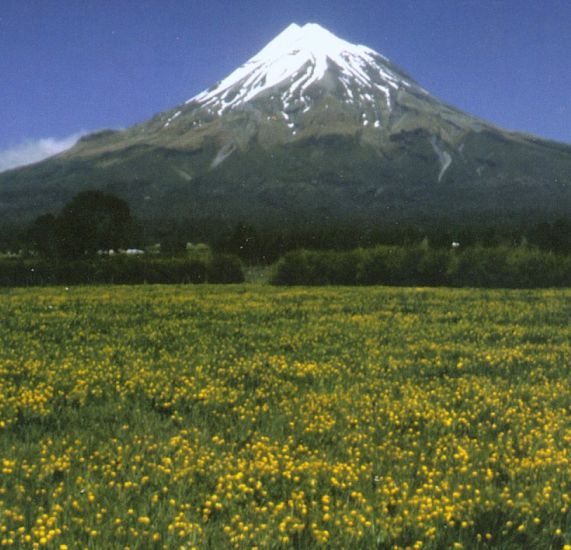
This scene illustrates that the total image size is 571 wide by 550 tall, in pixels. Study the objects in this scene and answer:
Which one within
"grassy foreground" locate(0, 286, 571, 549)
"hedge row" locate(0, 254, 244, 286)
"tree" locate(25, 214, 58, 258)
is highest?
"tree" locate(25, 214, 58, 258)

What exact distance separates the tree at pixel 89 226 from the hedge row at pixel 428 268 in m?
39.8

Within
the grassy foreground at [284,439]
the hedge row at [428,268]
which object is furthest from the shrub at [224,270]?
the grassy foreground at [284,439]

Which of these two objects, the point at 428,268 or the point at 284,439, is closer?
the point at 284,439

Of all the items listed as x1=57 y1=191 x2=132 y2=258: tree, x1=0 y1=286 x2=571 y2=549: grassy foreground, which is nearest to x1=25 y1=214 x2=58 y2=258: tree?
x1=57 y1=191 x2=132 y2=258: tree

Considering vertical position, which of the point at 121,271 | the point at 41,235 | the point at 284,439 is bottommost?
the point at 284,439

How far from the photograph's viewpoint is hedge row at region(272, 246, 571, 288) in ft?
128

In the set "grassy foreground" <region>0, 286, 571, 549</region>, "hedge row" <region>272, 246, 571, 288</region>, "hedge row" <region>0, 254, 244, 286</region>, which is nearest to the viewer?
"grassy foreground" <region>0, 286, 571, 549</region>

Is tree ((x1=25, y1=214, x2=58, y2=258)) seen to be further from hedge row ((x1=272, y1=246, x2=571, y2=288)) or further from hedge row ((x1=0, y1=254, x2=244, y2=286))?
hedge row ((x1=272, y1=246, x2=571, y2=288))

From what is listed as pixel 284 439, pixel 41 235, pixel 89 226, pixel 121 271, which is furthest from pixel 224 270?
pixel 41 235

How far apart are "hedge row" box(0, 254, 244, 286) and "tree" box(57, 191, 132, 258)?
34.7 metres

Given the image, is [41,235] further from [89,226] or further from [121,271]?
[121,271]

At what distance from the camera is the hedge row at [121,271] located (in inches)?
1594

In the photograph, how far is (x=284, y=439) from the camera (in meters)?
8.06

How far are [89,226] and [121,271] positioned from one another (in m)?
36.9
